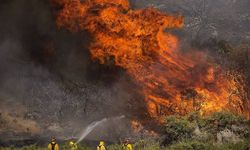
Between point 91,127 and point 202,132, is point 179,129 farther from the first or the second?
point 91,127

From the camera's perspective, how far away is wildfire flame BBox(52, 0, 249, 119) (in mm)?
29250

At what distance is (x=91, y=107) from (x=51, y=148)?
8812 mm

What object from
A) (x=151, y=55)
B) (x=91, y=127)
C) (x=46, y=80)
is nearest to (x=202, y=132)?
(x=91, y=127)

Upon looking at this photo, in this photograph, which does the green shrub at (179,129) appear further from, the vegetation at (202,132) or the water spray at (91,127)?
the water spray at (91,127)

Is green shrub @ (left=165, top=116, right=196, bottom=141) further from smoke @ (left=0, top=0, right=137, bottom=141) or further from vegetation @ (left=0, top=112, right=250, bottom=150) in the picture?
smoke @ (left=0, top=0, right=137, bottom=141)

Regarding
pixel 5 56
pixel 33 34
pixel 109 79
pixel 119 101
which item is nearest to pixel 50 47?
pixel 33 34

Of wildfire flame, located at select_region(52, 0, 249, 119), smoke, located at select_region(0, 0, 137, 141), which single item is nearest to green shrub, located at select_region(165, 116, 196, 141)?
wildfire flame, located at select_region(52, 0, 249, 119)

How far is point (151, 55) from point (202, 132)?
9159 mm

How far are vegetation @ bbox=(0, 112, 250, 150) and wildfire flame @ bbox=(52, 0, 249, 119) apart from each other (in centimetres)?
364

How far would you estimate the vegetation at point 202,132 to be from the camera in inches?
934

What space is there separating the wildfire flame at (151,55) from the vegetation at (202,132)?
3.64 metres

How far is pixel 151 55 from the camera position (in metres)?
31.4

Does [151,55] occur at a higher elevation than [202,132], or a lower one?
higher

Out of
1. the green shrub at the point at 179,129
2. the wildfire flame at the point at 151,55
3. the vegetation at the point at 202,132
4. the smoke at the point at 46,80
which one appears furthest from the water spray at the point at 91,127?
the green shrub at the point at 179,129
